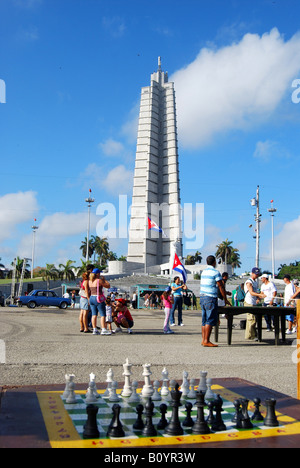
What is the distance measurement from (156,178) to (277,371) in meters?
64.8

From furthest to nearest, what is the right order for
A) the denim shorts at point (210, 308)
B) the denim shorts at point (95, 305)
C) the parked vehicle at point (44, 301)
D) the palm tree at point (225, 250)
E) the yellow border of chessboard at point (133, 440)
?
the palm tree at point (225, 250)
the parked vehicle at point (44, 301)
the denim shorts at point (95, 305)
the denim shorts at point (210, 308)
the yellow border of chessboard at point (133, 440)

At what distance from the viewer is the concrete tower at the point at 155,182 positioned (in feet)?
220

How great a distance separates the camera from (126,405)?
3.20 m

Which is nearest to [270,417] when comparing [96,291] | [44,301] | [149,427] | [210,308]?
[149,427]

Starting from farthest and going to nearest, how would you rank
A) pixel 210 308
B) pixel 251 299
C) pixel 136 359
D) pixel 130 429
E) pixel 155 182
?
1. pixel 155 182
2. pixel 251 299
3. pixel 210 308
4. pixel 136 359
5. pixel 130 429

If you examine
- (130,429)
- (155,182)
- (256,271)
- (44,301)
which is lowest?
(44,301)

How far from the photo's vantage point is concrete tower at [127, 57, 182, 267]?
67.1 meters

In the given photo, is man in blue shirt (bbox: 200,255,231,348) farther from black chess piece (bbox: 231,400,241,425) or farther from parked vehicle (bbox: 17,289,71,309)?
parked vehicle (bbox: 17,289,71,309)

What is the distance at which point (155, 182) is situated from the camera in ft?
228

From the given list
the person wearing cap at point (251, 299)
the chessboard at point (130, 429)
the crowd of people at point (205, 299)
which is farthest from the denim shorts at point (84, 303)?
the chessboard at point (130, 429)

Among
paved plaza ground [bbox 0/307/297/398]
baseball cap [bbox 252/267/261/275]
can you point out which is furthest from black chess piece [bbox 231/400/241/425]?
baseball cap [bbox 252/267/261/275]

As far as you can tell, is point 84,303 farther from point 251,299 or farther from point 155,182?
point 155,182

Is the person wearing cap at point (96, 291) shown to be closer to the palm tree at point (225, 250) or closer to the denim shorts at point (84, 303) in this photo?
the denim shorts at point (84, 303)

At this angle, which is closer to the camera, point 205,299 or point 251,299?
point 205,299
